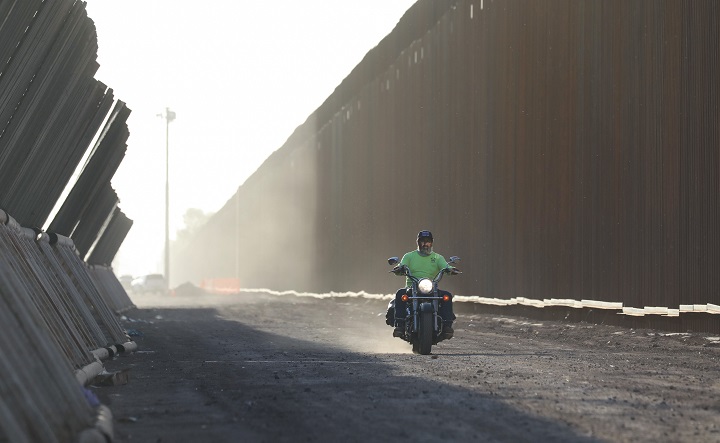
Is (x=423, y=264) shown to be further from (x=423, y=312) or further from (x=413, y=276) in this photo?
(x=423, y=312)

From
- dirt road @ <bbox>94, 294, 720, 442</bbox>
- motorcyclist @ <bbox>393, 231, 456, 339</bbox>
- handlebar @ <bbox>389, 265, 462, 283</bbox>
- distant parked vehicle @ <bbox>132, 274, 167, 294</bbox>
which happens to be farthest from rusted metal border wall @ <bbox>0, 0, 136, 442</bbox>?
distant parked vehicle @ <bbox>132, 274, 167, 294</bbox>

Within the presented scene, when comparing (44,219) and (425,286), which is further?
(44,219)

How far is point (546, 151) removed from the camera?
30.1 meters

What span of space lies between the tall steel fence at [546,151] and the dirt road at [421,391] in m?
3.27

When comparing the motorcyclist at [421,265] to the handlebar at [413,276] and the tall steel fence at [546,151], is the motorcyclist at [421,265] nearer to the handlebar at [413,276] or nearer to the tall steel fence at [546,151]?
A: the handlebar at [413,276]

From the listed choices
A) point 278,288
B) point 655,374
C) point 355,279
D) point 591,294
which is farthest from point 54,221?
point 278,288

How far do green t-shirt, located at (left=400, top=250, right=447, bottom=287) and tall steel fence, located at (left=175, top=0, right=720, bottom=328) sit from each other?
5499 millimetres

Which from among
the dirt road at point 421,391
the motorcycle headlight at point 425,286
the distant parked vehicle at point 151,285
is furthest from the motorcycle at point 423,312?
the distant parked vehicle at point 151,285

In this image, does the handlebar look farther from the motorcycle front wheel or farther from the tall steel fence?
the tall steel fence

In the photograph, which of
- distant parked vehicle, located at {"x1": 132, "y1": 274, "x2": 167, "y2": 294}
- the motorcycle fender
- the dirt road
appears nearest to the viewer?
the dirt road

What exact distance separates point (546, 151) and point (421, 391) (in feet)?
63.8

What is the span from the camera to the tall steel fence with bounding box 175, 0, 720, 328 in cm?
2250

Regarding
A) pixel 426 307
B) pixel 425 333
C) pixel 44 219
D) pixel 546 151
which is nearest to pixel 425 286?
pixel 426 307

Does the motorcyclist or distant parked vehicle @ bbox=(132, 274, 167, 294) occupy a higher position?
distant parked vehicle @ bbox=(132, 274, 167, 294)
